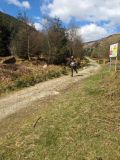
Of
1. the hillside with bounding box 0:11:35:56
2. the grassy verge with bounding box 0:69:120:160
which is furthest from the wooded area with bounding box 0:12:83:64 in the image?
the grassy verge with bounding box 0:69:120:160

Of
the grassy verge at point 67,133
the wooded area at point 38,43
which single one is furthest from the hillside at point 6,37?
the grassy verge at point 67,133

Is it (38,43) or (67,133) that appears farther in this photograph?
(38,43)

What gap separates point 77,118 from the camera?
27.5ft

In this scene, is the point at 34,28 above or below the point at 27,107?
above

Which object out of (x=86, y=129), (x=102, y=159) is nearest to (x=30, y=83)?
(x=86, y=129)

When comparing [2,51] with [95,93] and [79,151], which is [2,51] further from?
[79,151]

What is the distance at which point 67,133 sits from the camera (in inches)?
290

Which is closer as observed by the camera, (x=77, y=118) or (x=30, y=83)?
(x=77, y=118)

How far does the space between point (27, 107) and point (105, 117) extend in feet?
12.5

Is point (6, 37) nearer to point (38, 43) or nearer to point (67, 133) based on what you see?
point (38, 43)

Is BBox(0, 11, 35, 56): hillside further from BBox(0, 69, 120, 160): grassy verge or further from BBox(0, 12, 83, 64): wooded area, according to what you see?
BBox(0, 69, 120, 160): grassy verge

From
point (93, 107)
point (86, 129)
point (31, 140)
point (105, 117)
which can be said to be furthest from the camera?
point (93, 107)

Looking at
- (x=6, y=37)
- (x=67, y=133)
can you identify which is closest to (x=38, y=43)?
(x=6, y=37)

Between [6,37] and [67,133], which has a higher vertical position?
[6,37]
